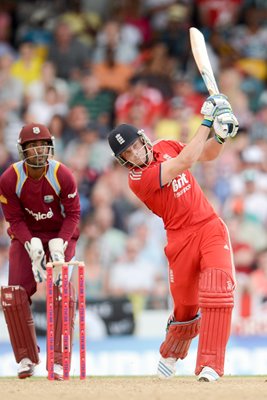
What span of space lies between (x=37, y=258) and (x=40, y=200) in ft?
1.58

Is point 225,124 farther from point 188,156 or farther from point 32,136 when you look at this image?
point 32,136

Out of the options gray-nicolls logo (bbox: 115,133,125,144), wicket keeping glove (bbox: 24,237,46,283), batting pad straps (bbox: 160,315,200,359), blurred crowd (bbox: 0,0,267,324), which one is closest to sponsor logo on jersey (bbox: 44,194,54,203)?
wicket keeping glove (bbox: 24,237,46,283)

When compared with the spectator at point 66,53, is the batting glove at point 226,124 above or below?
below

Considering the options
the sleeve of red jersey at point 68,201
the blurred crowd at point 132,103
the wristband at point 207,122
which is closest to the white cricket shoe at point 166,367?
the sleeve of red jersey at point 68,201

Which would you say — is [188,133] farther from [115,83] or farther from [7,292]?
[7,292]

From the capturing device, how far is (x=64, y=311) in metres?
9.13

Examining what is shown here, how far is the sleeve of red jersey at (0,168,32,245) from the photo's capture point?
965 centimetres

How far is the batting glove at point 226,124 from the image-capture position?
29.4ft

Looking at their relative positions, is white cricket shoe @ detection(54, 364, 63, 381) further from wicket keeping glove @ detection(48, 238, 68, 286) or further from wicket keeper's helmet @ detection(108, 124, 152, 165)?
wicket keeper's helmet @ detection(108, 124, 152, 165)

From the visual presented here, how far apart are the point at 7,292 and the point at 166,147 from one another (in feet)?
5.62

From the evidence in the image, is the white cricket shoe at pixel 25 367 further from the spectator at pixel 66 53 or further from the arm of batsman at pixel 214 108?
the spectator at pixel 66 53

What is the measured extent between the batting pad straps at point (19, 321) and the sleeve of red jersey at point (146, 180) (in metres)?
1.33

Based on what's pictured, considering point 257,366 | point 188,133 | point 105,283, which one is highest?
point 188,133

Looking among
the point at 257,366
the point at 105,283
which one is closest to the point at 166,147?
the point at 257,366
